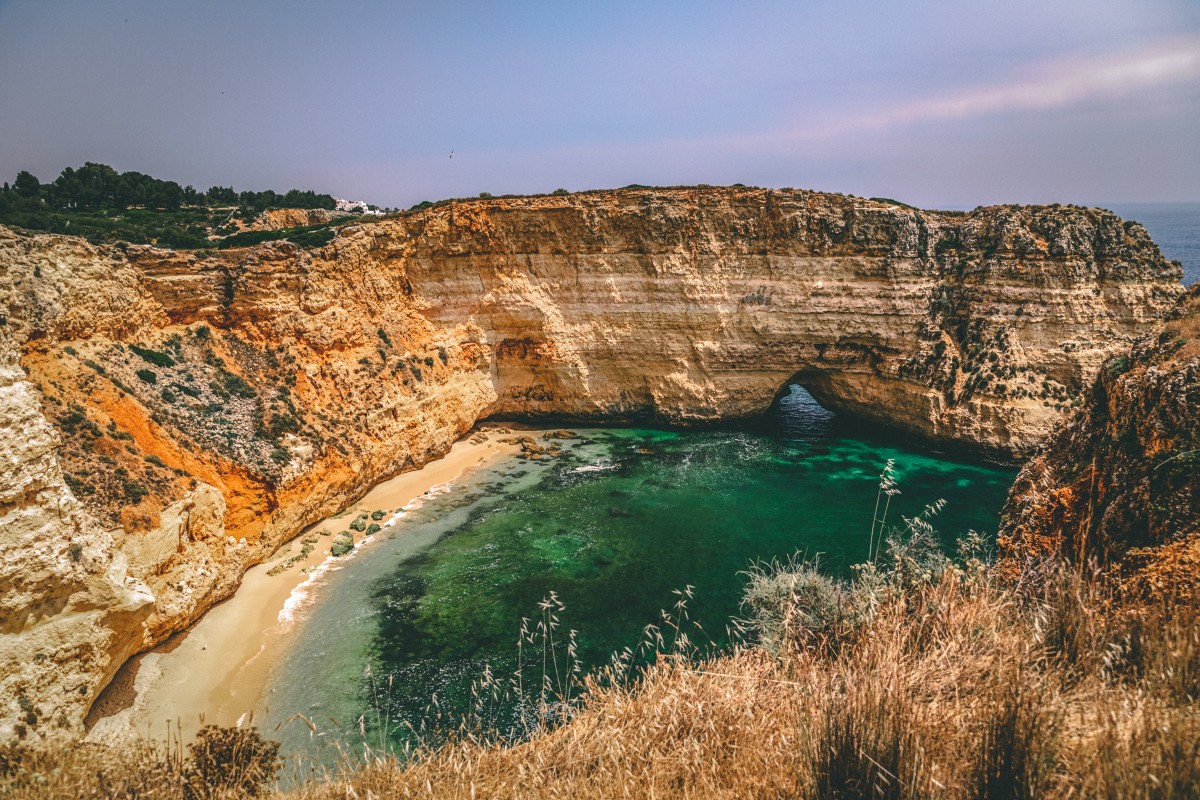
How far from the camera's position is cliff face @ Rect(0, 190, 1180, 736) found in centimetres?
1349

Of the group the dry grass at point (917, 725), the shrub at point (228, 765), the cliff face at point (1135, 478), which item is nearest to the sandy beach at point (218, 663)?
the shrub at point (228, 765)

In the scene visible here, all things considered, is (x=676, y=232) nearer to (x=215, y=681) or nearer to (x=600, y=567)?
(x=600, y=567)

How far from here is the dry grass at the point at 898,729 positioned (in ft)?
9.61

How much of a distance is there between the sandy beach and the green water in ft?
1.85

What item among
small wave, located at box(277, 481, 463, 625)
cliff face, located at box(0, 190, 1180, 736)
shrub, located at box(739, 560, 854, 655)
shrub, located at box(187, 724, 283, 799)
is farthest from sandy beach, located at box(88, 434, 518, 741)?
shrub, located at box(739, 560, 854, 655)

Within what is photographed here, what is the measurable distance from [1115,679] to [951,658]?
963 millimetres

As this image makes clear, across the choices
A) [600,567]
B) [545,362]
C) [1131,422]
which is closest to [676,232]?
[545,362]

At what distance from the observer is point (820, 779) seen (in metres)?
3.22

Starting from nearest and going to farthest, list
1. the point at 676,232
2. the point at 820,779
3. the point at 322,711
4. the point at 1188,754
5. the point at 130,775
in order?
the point at 1188,754
the point at 820,779
the point at 130,775
the point at 322,711
the point at 676,232

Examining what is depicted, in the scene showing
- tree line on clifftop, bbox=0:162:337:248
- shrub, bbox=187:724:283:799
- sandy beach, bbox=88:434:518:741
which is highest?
tree line on clifftop, bbox=0:162:337:248

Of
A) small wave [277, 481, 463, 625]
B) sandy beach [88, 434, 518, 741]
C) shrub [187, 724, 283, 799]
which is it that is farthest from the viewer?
small wave [277, 481, 463, 625]

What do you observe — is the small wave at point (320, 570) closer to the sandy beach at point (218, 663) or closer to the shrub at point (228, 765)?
the sandy beach at point (218, 663)

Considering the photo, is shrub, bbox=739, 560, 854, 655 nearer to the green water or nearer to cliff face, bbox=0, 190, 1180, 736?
the green water

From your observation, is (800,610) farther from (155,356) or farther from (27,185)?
(27,185)
